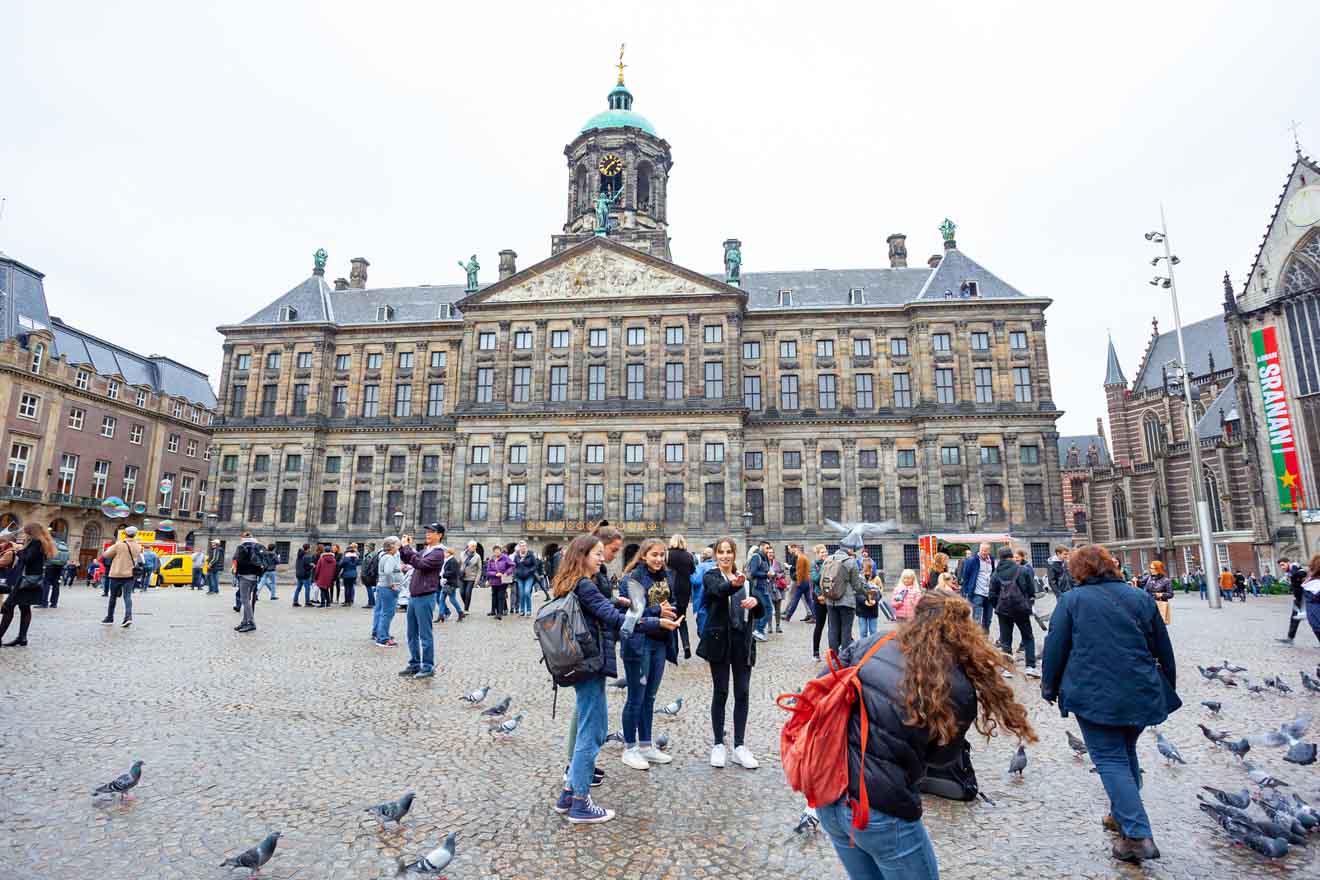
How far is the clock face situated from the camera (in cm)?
4291

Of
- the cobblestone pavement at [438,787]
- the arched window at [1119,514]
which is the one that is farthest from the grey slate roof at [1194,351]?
the cobblestone pavement at [438,787]

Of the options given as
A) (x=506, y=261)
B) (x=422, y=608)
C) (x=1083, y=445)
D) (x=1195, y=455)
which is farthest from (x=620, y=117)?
(x=1083, y=445)

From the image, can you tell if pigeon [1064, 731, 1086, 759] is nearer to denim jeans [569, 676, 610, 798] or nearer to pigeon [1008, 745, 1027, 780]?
pigeon [1008, 745, 1027, 780]

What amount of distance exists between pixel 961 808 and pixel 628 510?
37.5 metres

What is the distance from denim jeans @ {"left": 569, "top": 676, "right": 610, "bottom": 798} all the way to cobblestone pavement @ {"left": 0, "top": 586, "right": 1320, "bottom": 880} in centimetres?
32

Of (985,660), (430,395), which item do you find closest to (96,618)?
(985,660)

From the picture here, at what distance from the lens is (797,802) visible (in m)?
5.46

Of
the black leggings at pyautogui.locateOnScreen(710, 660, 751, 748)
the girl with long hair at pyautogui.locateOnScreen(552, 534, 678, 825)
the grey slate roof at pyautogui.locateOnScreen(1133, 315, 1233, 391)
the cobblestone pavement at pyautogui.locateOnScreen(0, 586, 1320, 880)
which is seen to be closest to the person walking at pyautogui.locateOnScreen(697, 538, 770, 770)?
the black leggings at pyautogui.locateOnScreen(710, 660, 751, 748)

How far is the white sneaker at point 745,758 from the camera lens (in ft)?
20.3

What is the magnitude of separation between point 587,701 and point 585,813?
29.0 inches

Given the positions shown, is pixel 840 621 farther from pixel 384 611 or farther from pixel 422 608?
pixel 384 611

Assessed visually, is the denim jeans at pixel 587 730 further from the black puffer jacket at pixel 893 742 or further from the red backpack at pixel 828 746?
the black puffer jacket at pixel 893 742

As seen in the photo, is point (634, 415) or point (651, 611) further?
point (634, 415)

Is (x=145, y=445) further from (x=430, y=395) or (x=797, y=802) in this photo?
(x=797, y=802)
